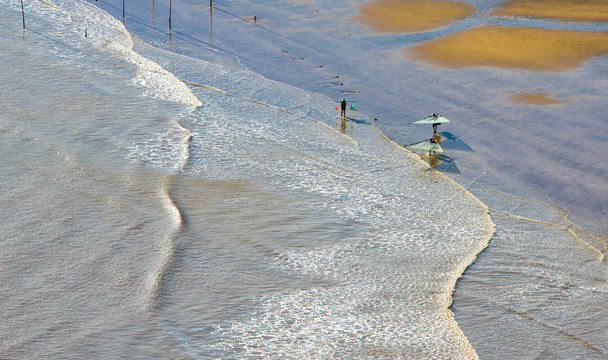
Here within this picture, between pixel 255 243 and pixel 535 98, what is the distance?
1393cm

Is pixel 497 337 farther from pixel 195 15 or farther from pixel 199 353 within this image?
pixel 195 15

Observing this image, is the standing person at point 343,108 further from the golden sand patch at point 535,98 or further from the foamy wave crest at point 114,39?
the golden sand patch at point 535,98

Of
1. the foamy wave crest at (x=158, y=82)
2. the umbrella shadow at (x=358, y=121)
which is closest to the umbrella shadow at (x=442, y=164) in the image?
the umbrella shadow at (x=358, y=121)

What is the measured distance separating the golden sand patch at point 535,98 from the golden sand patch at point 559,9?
908 centimetres

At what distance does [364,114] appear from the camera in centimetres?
2317

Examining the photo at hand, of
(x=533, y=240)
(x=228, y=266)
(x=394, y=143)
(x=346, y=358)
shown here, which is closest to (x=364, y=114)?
(x=394, y=143)

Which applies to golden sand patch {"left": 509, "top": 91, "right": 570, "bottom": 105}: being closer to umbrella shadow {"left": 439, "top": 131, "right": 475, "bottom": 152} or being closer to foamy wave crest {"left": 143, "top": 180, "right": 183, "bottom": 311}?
umbrella shadow {"left": 439, "top": 131, "right": 475, "bottom": 152}

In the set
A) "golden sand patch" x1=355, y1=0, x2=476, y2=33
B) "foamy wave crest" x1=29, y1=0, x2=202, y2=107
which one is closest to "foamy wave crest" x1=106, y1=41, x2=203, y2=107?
"foamy wave crest" x1=29, y1=0, x2=202, y2=107

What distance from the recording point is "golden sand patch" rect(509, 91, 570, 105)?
2359 cm

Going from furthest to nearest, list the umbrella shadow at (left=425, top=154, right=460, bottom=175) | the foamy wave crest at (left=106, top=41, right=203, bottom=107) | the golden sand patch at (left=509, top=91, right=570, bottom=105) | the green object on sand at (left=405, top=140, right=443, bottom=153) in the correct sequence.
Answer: the golden sand patch at (left=509, top=91, right=570, bottom=105), the foamy wave crest at (left=106, top=41, right=203, bottom=107), the green object on sand at (left=405, top=140, right=443, bottom=153), the umbrella shadow at (left=425, top=154, right=460, bottom=175)

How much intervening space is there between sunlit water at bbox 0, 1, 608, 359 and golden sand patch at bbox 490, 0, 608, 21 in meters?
14.2

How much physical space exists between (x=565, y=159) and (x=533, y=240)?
5.18m

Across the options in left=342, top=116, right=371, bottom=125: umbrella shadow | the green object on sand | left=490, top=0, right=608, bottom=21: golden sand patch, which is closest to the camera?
the green object on sand

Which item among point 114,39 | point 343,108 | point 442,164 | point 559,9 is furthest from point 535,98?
point 114,39
